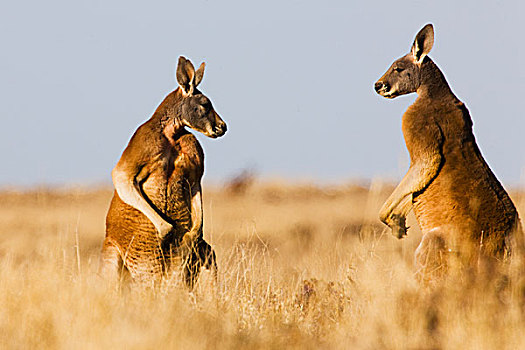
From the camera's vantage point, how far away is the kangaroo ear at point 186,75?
612 centimetres

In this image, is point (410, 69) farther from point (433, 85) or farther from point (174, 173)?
point (174, 173)

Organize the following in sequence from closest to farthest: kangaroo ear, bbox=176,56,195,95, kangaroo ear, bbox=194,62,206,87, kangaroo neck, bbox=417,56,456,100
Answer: kangaroo neck, bbox=417,56,456,100 → kangaroo ear, bbox=176,56,195,95 → kangaroo ear, bbox=194,62,206,87

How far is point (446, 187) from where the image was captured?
18.7 ft

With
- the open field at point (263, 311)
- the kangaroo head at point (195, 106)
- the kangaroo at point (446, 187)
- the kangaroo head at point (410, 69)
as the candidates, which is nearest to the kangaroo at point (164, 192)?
the kangaroo head at point (195, 106)

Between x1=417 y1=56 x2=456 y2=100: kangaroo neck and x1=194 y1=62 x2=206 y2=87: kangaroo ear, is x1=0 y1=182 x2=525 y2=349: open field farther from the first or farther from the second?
x1=194 y1=62 x2=206 y2=87: kangaroo ear

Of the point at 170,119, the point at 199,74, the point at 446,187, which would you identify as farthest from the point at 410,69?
the point at 170,119

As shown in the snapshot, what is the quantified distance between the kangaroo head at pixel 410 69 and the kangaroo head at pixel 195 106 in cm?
139

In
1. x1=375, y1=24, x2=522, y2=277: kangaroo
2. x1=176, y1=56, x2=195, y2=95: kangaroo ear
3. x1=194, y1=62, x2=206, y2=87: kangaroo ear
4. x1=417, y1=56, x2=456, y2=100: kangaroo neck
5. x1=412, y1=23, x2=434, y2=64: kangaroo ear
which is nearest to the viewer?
x1=375, y1=24, x2=522, y2=277: kangaroo

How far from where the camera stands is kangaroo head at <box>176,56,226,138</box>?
19.9 feet

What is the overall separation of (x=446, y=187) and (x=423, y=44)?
47.3 inches

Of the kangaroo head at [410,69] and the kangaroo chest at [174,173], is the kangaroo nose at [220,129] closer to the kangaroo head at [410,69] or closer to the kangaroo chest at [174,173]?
the kangaroo chest at [174,173]

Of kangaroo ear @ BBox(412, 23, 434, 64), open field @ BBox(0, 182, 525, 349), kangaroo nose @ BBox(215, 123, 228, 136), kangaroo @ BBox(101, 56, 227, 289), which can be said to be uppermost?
kangaroo ear @ BBox(412, 23, 434, 64)

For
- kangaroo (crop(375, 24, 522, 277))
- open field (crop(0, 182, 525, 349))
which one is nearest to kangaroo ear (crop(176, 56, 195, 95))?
open field (crop(0, 182, 525, 349))

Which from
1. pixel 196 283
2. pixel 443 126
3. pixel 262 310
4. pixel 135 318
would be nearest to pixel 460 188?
pixel 443 126
